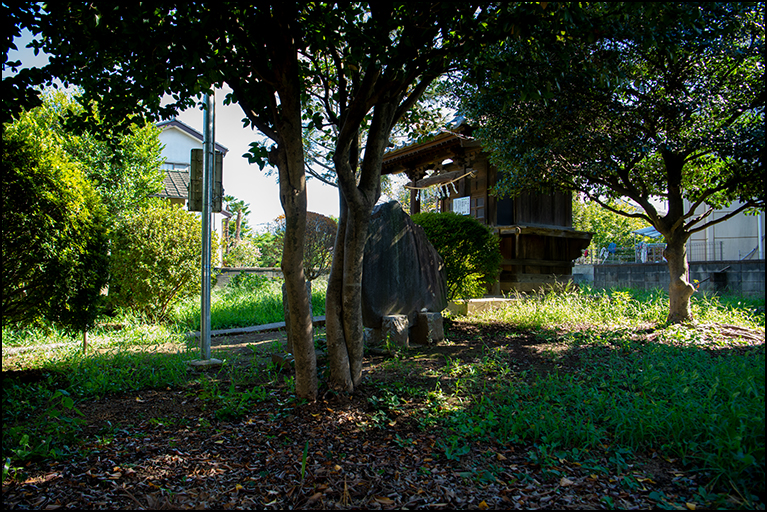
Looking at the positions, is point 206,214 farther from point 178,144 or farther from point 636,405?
point 178,144

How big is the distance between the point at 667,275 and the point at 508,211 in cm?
617

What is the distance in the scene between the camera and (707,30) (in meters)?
5.07

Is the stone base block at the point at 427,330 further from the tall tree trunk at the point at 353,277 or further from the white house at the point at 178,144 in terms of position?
the white house at the point at 178,144

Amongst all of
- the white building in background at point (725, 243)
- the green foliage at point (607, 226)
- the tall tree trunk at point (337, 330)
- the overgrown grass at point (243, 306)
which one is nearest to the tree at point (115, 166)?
the overgrown grass at point (243, 306)

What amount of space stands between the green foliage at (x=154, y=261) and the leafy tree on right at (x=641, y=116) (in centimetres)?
637

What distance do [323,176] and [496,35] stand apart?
12.8 metres

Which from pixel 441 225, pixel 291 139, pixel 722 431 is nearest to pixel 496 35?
pixel 291 139

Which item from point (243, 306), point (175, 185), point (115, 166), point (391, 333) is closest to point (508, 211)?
point (243, 306)

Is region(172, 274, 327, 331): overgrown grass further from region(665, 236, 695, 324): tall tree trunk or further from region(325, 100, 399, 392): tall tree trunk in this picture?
region(665, 236, 695, 324): tall tree trunk

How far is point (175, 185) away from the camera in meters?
23.2

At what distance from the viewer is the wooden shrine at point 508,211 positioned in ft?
41.4

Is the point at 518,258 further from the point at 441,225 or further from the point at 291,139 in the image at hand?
the point at 291,139

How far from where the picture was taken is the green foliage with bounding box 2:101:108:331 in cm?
471

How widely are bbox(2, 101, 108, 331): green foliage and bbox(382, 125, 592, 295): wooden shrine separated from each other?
9098mm
